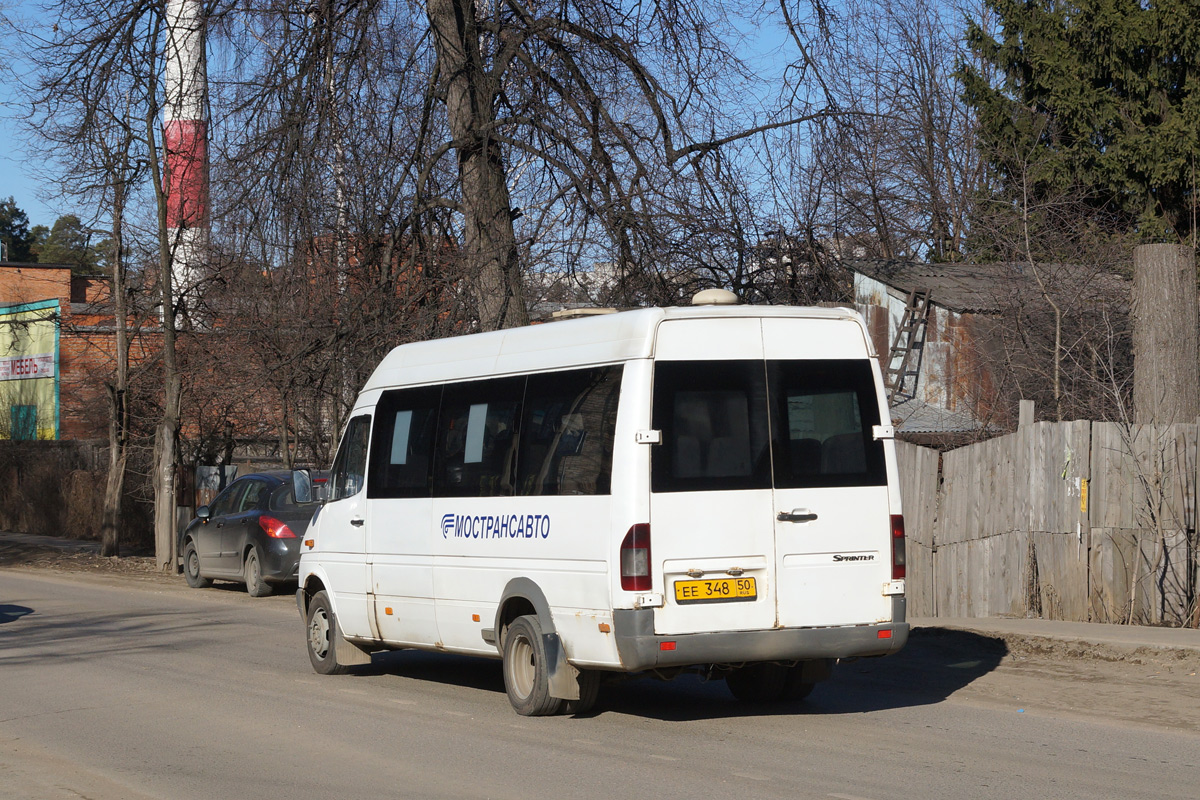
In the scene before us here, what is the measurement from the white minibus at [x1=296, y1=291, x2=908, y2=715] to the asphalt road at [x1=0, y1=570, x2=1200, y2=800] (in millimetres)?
484

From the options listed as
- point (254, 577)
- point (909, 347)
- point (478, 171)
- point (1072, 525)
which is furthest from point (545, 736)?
point (909, 347)

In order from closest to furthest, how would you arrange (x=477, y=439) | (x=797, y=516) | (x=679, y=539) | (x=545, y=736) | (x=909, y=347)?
(x=679, y=539), (x=545, y=736), (x=797, y=516), (x=477, y=439), (x=909, y=347)

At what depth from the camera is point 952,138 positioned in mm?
40406

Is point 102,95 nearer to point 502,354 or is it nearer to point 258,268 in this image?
point 258,268

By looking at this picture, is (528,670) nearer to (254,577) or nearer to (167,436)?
(254,577)

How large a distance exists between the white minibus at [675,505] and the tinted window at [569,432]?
0.01 m

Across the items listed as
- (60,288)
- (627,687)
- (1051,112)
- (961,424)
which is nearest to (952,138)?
(1051,112)

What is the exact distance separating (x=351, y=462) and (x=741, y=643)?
4.23 m

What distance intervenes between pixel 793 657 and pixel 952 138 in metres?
34.6

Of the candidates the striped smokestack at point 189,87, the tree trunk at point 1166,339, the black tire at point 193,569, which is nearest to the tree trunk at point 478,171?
the striped smokestack at point 189,87

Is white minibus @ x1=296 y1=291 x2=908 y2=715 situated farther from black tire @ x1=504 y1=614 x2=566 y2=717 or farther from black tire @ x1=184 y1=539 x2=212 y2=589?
black tire @ x1=184 y1=539 x2=212 y2=589

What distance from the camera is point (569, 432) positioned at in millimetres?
8734

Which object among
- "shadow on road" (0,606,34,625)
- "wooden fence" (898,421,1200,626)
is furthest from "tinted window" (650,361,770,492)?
"shadow on road" (0,606,34,625)

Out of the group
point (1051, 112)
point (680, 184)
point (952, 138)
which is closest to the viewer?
point (680, 184)
